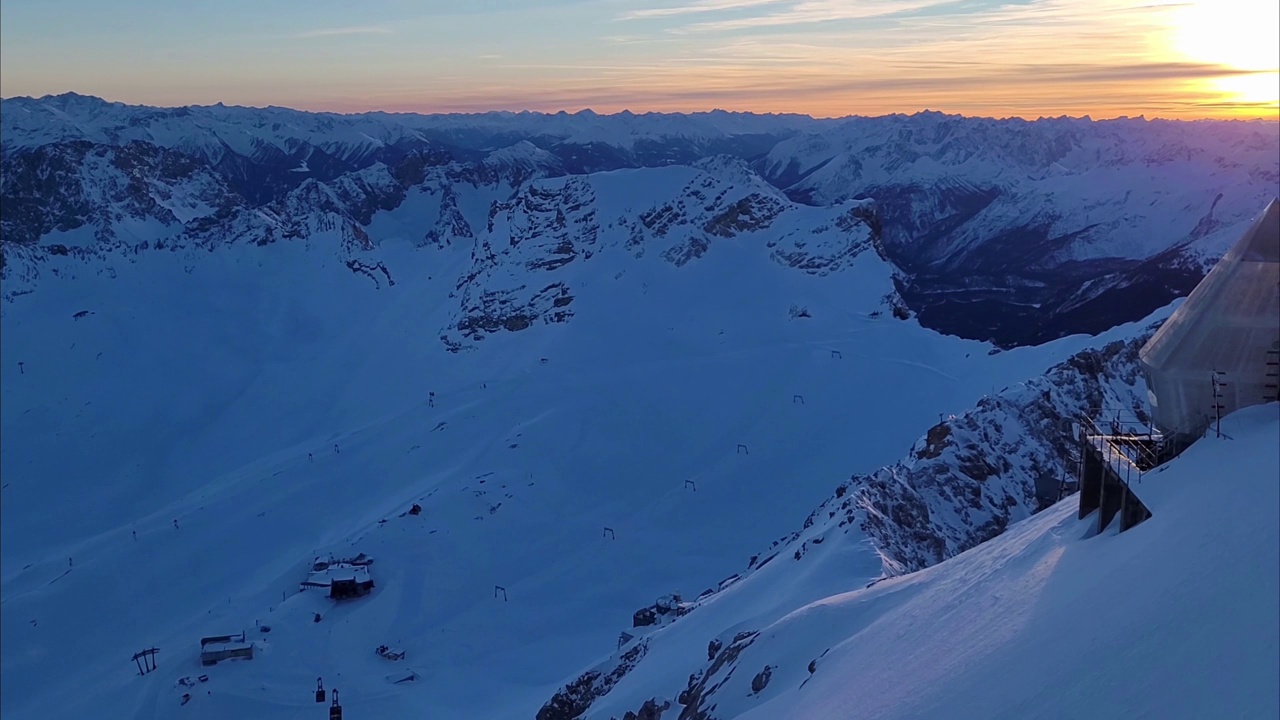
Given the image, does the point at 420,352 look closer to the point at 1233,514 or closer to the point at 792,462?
the point at 792,462

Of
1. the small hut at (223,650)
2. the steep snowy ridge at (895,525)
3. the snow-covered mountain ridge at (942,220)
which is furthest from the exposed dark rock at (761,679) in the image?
the snow-covered mountain ridge at (942,220)

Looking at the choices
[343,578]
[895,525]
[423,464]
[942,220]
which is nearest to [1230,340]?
[895,525]

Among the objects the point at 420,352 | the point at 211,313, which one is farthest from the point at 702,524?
the point at 211,313

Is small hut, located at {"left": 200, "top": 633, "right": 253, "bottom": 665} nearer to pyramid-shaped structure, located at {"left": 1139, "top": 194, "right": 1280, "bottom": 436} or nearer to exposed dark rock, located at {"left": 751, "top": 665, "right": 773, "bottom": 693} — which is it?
exposed dark rock, located at {"left": 751, "top": 665, "right": 773, "bottom": 693}

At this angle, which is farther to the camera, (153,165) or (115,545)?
(153,165)

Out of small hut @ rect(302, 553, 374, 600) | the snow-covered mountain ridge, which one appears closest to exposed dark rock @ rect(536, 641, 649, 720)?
small hut @ rect(302, 553, 374, 600)

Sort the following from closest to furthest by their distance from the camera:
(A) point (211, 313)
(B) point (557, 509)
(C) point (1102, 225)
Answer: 1. (B) point (557, 509)
2. (A) point (211, 313)
3. (C) point (1102, 225)
